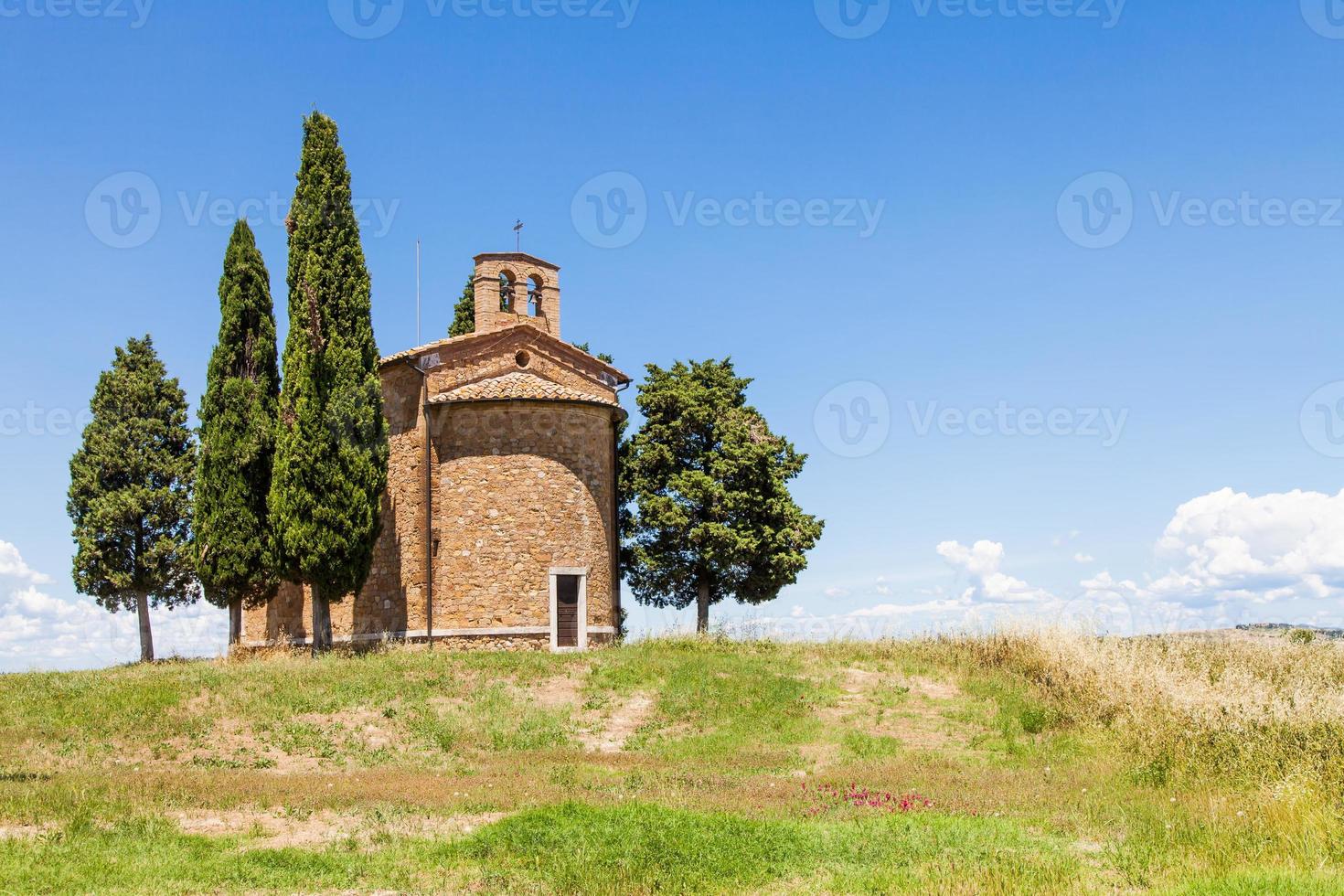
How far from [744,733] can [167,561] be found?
63.5 ft

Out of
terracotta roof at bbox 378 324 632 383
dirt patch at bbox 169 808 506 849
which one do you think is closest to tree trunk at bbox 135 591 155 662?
terracotta roof at bbox 378 324 632 383

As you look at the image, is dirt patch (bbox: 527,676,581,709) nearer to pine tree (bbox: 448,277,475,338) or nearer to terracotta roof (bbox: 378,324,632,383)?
terracotta roof (bbox: 378,324,632,383)

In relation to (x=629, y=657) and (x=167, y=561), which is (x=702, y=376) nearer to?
(x=629, y=657)

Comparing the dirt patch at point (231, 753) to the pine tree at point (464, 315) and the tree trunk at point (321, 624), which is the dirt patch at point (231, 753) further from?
the pine tree at point (464, 315)

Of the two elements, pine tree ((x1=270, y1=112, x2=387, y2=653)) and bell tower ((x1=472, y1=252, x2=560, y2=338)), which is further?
bell tower ((x1=472, y1=252, x2=560, y2=338))

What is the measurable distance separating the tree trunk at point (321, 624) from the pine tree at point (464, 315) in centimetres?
1224

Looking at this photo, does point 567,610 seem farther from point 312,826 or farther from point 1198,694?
point 1198,694

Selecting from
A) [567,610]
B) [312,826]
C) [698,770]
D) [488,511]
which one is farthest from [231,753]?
[567,610]

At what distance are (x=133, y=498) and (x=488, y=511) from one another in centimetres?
1084

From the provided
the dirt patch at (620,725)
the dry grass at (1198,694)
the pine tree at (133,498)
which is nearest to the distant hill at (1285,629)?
the dry grass at (1198,694)

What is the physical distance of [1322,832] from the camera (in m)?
10.8

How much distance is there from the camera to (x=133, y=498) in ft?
100

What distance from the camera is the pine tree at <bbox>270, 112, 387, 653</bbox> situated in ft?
85.8

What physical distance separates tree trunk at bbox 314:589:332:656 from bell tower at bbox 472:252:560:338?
8.98 m
